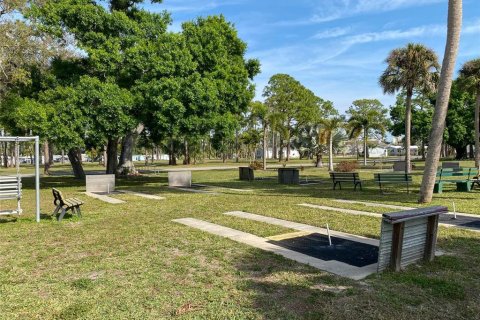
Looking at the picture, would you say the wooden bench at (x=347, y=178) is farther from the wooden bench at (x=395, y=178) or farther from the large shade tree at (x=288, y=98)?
the large shade tree at (x=288, y=98)

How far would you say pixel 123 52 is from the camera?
734 inches

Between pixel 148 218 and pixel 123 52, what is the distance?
452 inches

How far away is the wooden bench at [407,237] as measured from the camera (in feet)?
16.4

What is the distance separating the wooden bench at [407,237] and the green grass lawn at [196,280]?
0.58 ft

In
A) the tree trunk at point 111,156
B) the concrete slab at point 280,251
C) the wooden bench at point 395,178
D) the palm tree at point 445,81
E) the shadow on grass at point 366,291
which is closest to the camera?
the shadow on grass at point 366,291

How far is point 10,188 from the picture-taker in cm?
861

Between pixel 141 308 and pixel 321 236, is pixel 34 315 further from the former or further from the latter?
pixel 321 236

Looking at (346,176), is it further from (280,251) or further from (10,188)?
(10,188)

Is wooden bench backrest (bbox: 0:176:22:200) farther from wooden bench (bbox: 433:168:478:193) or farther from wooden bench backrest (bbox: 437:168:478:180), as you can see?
wooden bench backrest (bbox: 437:168:478:180)

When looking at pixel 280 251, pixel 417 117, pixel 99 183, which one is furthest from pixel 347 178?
pixel 417 117

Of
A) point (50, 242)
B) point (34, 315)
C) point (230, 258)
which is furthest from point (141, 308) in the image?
point (50, 242)

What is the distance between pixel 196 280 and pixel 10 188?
19.0 ft

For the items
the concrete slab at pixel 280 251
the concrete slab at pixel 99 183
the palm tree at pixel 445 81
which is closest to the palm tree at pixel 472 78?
the palm tree at pixel 445 81

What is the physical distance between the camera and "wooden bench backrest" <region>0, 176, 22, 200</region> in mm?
8492
